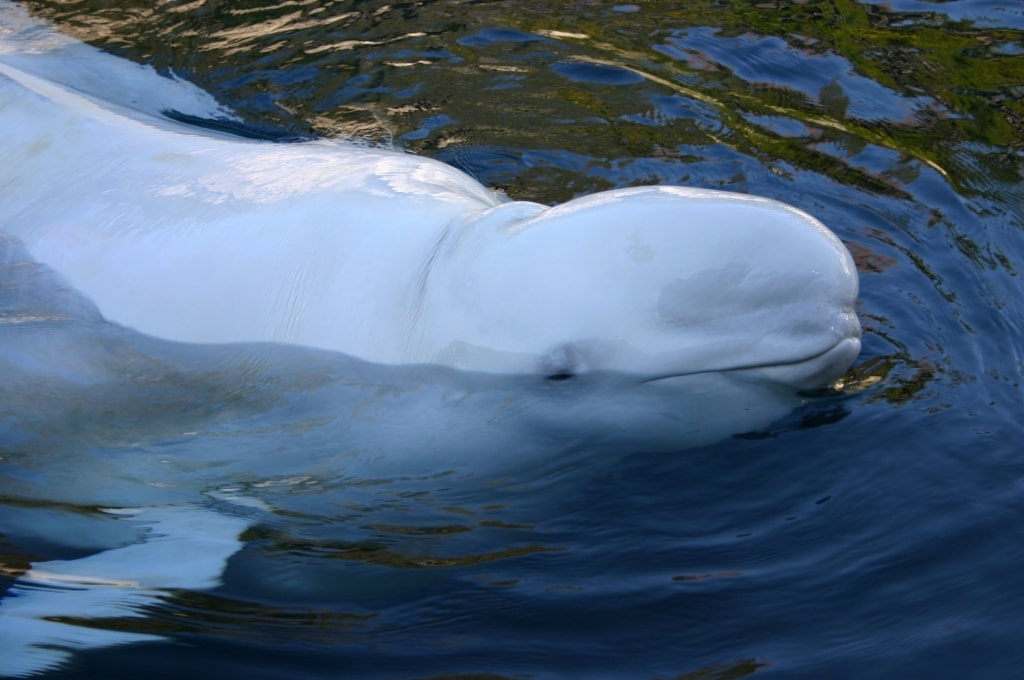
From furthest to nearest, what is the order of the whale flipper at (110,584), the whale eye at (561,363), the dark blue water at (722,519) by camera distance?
1. the whale eye at (561,363)
2. the whale flipper at (110,584)
3. the dark blue water at (722,519)

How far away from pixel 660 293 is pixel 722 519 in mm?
1073

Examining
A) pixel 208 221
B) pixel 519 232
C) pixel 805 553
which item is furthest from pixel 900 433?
pixel 208 221

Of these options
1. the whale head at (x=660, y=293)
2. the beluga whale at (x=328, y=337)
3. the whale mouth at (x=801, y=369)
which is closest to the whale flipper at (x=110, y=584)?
the beluga whale at (x=328, y=337)

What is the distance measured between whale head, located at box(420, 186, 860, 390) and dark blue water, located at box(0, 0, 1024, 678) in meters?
0.62

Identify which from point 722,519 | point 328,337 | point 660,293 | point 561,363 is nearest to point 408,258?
point 328,337

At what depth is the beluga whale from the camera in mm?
5152

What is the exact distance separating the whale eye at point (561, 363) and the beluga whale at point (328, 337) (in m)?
0.01

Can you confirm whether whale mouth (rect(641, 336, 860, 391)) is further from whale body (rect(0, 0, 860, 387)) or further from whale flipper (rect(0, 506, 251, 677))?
whale flipper (rect(0, 506, 251, 677))

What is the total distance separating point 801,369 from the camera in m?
5.23

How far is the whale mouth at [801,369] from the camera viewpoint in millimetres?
5191

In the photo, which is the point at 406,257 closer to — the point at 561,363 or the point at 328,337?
the point at 328,337

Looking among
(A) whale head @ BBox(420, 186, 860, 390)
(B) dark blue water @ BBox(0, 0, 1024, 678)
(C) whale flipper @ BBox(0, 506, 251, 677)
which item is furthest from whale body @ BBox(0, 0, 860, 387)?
(C) whale flipper @ BBox(0, 506, 251, 677)

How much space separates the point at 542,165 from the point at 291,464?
12.5 ft

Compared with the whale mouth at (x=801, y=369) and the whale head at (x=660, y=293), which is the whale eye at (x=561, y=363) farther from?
the whale mouth at (x=801, y=369)
